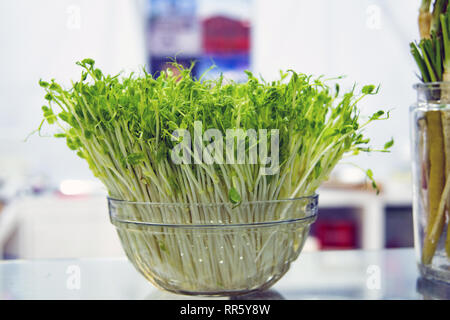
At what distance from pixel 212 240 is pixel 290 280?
8.2 inches

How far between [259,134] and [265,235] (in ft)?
0.34

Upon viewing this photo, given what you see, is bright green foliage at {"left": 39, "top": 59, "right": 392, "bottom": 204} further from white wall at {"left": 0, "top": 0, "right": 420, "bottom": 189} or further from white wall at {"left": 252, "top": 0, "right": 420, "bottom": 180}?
white wall at {"left": 252, "top": 0, "right": 420, "bottom": 180}

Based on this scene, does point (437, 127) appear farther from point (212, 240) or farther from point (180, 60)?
point (180, 60)

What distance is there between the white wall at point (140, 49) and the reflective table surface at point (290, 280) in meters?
2.35

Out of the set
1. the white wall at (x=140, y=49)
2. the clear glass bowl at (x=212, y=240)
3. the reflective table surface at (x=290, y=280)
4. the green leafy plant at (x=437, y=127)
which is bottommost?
the reflective table surface at (x=290, y=280)

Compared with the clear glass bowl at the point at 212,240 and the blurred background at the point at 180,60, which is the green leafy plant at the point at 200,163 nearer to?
the clear glass bowl at the point at 212,240

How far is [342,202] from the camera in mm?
2623

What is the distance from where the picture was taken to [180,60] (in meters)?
3.18

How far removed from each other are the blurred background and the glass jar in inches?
76.1

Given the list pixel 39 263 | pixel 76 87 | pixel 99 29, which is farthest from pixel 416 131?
pixel 99 29

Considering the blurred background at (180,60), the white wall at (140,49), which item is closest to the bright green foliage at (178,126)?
the blurred background at (180,60)

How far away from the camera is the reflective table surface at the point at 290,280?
1.80 feet

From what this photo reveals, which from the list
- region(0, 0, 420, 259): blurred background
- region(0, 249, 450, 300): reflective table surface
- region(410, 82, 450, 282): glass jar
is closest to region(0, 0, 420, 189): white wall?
region(0, 0, 420, 259): blurred background

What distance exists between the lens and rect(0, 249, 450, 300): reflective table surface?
0.55 m
